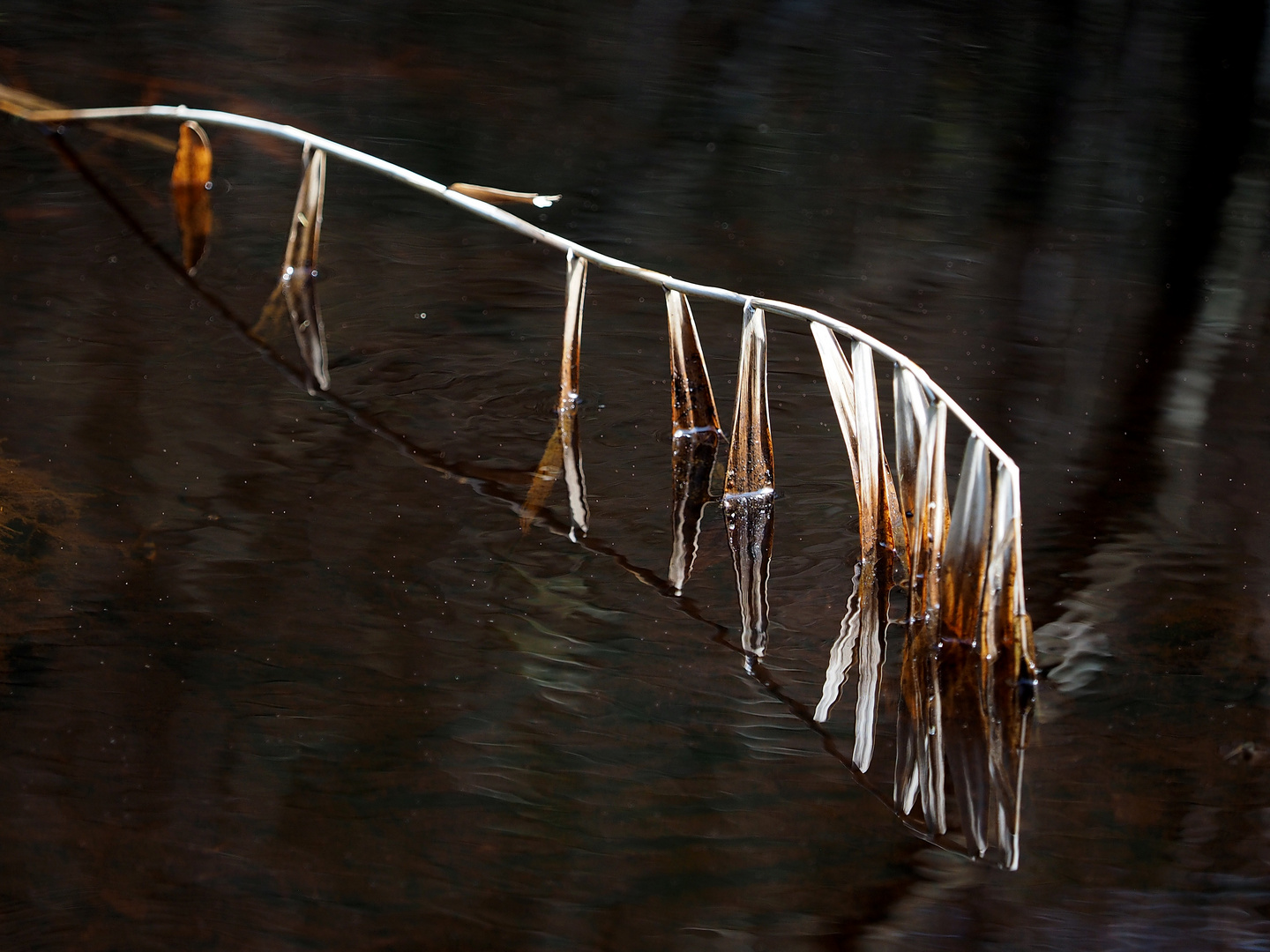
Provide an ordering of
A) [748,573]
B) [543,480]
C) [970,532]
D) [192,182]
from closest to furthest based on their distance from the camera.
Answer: [970,532] < [748,573] < [543,480] < [192,182]

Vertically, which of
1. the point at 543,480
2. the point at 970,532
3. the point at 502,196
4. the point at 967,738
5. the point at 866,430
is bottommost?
the point at 967,738

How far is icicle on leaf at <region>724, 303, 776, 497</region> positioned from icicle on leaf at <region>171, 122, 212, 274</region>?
229 centimetres

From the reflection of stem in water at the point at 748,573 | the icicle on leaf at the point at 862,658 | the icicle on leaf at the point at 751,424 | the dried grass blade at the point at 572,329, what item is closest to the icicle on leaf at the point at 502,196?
the dried grass blade at the point at 572,329

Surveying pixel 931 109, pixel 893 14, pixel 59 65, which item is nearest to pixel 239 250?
pixel 59 65

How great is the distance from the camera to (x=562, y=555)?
2.94 m

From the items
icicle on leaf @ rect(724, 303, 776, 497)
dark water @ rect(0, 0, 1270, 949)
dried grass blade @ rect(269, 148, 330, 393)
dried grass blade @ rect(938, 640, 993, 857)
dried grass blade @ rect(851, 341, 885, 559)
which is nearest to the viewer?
dark water @ rect(0, 0, 1270, 949)

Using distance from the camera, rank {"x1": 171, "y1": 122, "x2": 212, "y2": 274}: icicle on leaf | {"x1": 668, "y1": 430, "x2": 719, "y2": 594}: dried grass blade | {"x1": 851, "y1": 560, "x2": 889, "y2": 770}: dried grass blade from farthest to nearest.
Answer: {"x1": 171, "y1": 122, "x2": 212, "y2": 274}: icicle on leaf, {"x1": 668, "y1": 430, "x2": 719, "y2": 594}: dried grass blade, {"x1": 851, "y1": 560, "x2": 889, "y2": 770}: dried grass blade

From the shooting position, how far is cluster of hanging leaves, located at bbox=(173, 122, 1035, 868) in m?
2.31

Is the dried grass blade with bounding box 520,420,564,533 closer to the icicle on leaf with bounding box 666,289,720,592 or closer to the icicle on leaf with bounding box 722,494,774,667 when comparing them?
the icicle on leaf with bounding box 666,289,720,592

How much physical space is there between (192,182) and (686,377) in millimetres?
2375

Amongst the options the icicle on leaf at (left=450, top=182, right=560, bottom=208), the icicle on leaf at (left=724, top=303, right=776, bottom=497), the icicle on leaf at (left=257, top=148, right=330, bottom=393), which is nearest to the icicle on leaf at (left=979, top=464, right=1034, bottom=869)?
the icicle on leaf at (left=724, top=303, right=776, bottom=497)

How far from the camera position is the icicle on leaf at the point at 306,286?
376cm

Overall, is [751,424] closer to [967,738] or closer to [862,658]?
[862,658]

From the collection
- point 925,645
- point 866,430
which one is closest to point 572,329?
point 866,430
